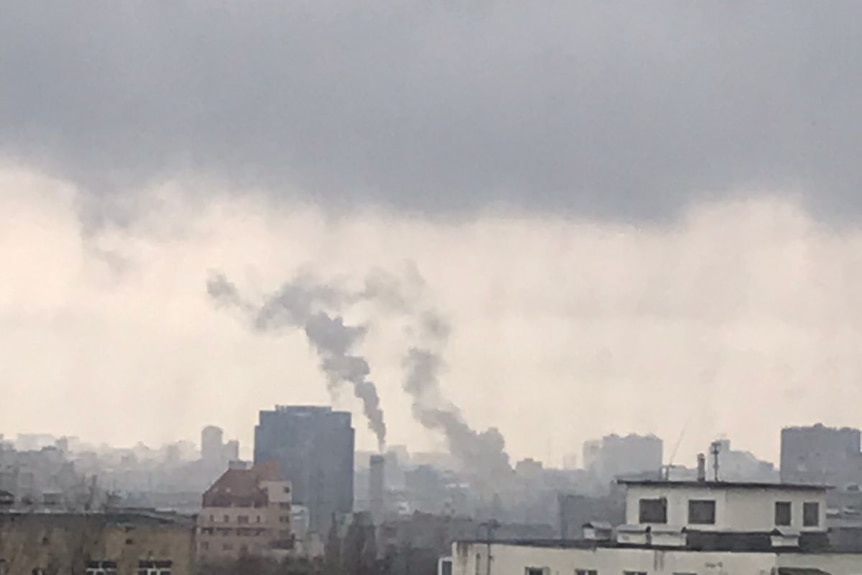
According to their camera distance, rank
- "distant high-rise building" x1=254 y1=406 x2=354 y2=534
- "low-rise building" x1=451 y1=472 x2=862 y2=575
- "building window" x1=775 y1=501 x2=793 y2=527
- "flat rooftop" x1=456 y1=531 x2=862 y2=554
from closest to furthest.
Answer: "low-rise building" x1=451 y1=472 x2=862 y2=575, "flat rooftop" x1=456 y1=531 x2=862 y2=554, "building window" x1=775 y1=501 x2=793 y2=527, "distant high-rise building" x1=254 y1=406 x2=354 y2=534

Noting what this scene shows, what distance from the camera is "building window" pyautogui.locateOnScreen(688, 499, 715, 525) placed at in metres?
42.7

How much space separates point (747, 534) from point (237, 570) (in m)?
55.9

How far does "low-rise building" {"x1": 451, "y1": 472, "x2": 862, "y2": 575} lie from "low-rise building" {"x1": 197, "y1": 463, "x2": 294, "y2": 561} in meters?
77.1

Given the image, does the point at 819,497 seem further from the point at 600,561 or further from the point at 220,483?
the point at 220,483

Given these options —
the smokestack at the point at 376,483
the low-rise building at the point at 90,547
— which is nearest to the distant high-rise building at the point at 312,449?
the smokestack at the point at 376,483

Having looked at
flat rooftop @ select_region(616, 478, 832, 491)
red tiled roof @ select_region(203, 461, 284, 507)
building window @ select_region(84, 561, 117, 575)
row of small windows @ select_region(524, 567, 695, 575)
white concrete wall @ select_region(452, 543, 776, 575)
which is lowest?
building window @ select_region(84, 561, 117, 575)

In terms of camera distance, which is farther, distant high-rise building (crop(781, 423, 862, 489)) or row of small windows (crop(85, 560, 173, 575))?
distant high-rise building (crop(781, 423, 862, 489))

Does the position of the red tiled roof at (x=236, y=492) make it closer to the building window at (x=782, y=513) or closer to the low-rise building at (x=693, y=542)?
the low-rise building at (x=693, y=542)

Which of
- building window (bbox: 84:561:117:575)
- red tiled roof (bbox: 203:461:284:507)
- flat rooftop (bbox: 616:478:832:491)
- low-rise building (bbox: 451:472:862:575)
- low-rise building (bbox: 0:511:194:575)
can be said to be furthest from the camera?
red tiled roof (bbox: 203:461:284:507)

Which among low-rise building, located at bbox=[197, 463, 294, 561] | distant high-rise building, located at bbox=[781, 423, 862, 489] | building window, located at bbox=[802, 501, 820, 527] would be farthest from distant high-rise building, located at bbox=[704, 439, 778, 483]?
building window, located at bbox=[802, 501, 820, 527]

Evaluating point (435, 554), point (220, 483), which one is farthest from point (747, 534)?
point (220, 483)

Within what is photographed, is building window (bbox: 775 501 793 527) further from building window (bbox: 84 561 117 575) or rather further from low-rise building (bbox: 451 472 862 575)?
building window (bbox: 84 561 117 575)

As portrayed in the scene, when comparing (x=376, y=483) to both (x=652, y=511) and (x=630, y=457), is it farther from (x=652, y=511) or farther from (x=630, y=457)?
(x=652, y=511)

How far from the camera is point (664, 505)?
4362cm
